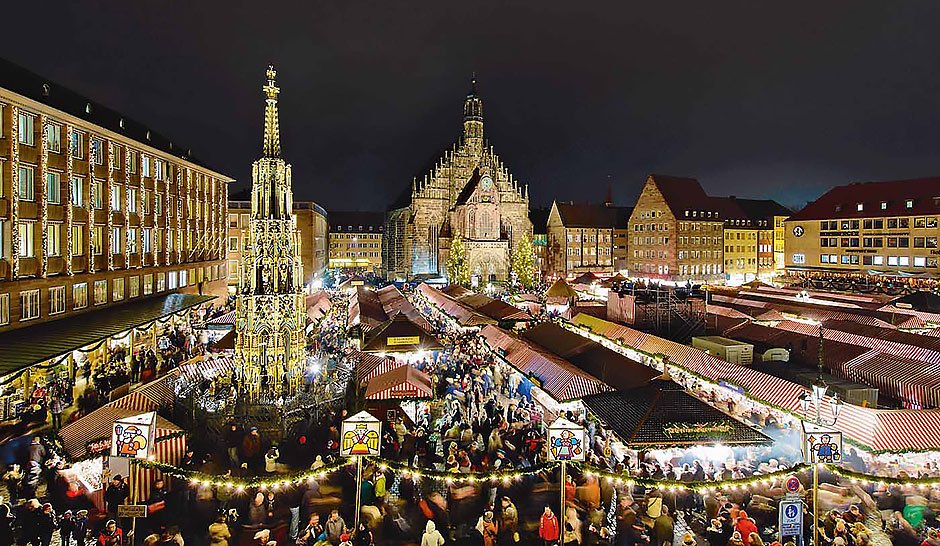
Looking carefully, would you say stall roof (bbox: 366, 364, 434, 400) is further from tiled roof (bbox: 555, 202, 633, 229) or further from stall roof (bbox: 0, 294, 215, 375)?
tiled roof (bbox: 555, 202, 633, 229)

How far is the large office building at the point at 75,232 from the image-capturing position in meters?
22.2

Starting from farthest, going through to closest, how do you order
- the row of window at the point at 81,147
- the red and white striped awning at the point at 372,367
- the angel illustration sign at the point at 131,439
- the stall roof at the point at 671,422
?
1. the row of window at the point at 81,147
2. the red and white striped awning at the point at 372,367
3. the stall roof at the point at 671,422
4. the angel illustration sign at the point at 131,439

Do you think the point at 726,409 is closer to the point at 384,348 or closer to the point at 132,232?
the point at 384,348

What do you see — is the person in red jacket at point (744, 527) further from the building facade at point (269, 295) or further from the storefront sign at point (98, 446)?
the storefront sign at point (98, 446)

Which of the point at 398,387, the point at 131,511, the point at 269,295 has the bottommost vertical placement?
the point at 131,511

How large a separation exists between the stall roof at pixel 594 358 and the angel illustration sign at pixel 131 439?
1261 cm

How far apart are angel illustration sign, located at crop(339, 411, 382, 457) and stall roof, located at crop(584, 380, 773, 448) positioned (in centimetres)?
575

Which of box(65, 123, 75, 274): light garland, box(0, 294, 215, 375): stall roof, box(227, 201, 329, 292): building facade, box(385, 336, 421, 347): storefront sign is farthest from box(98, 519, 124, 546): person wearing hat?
box(227, 201, 329, 292): building facade

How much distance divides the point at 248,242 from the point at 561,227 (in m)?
74.0

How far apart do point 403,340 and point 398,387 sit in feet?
22.4

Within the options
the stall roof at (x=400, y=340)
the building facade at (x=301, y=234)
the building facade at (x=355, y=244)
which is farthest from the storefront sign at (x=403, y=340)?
the building facade at (x=355, y=244)

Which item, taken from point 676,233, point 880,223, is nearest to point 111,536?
point 676,233

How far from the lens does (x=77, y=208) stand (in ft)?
90.3

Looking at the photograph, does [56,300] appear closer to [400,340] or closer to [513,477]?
[400,340]
